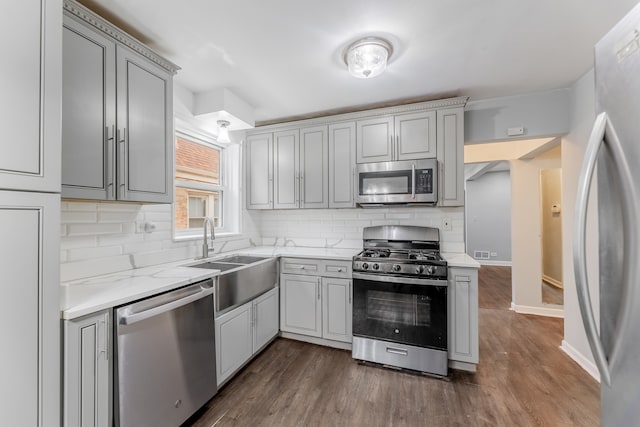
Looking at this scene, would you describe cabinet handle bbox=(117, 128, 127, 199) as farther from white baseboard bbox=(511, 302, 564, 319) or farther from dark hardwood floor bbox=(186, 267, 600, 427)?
white baseboard bbox=(511, 302, 564, 319)

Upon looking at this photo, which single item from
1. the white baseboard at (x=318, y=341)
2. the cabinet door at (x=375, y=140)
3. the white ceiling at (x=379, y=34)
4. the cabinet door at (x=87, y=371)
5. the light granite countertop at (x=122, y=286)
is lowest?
the white baseboard at (x=318, y=341)

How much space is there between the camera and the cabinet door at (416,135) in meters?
2.68

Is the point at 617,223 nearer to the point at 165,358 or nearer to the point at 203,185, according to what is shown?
the point at 165,358

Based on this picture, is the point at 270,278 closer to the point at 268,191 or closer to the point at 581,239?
the point at 268,191

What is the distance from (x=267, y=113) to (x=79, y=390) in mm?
2825

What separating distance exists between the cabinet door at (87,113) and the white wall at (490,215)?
7.65m

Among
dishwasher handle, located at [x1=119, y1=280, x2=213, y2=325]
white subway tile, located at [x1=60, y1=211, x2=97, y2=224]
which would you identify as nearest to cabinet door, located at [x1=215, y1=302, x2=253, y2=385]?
dishwasher handle, located at [x1=119, y1=280, x2=213, y2=325]

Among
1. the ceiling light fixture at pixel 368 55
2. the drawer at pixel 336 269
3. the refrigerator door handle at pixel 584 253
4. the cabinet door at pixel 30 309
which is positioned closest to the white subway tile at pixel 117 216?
the cabinet door at pixel 30 309

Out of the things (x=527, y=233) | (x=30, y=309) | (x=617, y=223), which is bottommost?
(x=30, y=309)

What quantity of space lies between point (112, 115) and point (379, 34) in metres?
1.77

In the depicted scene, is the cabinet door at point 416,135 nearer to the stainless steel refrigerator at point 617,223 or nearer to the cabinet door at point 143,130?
the stainless steel refrigerator at point 617,223

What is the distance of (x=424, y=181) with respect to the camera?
8.68ft

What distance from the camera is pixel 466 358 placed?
7.40 ft

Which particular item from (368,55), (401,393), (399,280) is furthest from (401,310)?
(368,55)
